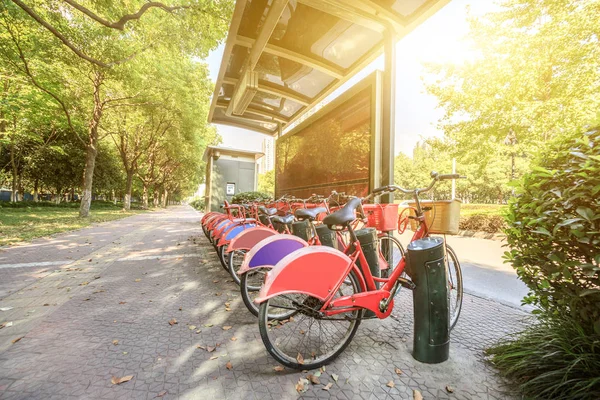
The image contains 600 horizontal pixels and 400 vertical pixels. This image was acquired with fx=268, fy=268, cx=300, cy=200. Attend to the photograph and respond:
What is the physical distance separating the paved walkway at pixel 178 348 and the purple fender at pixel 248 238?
0.66 m

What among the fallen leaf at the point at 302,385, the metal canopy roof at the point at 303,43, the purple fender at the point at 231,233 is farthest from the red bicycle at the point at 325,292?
the metal canopy roof at the point at 303,43

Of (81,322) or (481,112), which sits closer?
(81,322)

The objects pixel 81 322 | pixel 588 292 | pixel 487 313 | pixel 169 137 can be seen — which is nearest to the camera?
pixel 588 292

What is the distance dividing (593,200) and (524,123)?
415 inches

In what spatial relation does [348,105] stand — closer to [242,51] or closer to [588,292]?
[242,51]

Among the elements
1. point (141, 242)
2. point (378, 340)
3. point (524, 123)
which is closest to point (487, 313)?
point (378, 340)

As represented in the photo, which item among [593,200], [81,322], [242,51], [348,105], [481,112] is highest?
[481,112]

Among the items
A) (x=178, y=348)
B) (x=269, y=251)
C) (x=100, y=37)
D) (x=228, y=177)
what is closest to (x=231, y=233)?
(x=269, y=251)

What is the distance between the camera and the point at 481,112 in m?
11.1

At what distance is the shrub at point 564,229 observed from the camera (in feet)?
5.56

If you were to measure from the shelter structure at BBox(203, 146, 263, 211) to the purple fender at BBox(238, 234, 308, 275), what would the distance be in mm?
12288

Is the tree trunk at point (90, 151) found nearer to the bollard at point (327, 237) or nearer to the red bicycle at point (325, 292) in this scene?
the bollard at point (327, 237)

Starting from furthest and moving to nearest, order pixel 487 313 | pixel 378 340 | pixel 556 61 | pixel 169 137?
pixel 169 137
pixel 556 61
pixel 487 313
pixel 378 340

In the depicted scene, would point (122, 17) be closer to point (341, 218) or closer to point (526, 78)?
point (341, 218)
